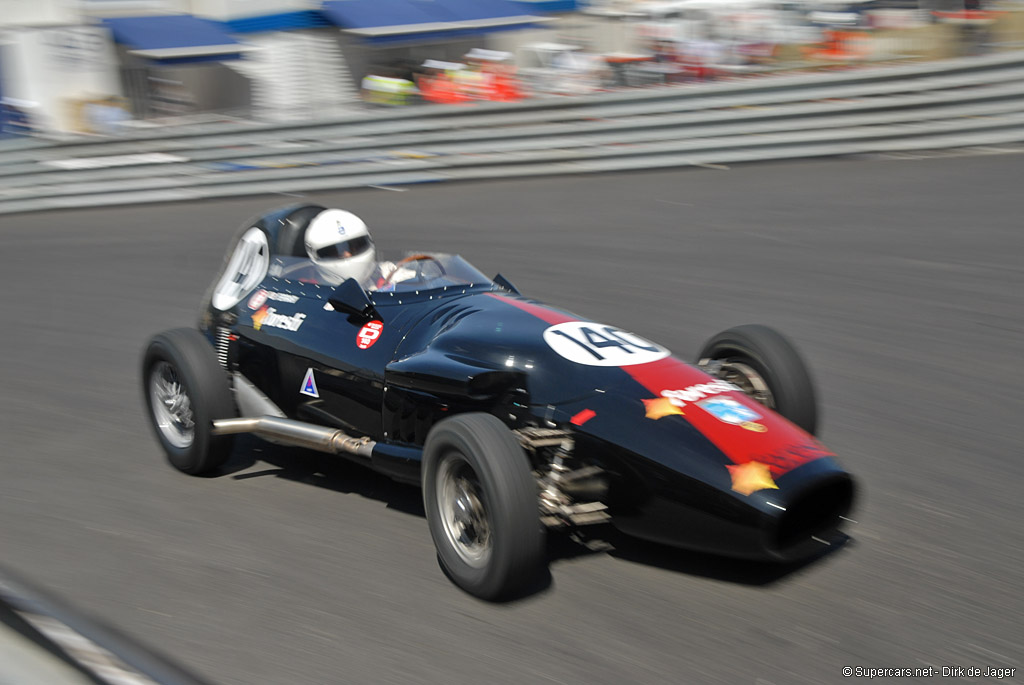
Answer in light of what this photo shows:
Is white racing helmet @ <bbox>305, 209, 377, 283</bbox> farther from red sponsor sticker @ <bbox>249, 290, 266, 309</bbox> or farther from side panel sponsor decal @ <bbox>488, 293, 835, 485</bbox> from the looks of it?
side panel sponsor decal @ <bbox>488, 293, 835, 485</bbox>

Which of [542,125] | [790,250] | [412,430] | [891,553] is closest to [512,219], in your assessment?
[542,125]

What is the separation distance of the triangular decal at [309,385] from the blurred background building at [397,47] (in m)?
8.26

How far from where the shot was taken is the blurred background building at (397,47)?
12.4 meters

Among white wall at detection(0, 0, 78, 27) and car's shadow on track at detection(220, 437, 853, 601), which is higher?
white wall at detection(0, 0, 78, 27)

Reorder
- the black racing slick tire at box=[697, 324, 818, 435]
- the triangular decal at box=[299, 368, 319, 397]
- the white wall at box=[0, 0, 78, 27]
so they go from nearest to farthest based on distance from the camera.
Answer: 1. the black racing slick tire at box=[697, 324, 818, 435]
2. the triangular decal at box=[299, 368, 319, 397]
3. the white wall at box=[0, 0, 78, 27]

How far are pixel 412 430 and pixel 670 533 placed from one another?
1.18m

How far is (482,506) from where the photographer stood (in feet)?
12.2

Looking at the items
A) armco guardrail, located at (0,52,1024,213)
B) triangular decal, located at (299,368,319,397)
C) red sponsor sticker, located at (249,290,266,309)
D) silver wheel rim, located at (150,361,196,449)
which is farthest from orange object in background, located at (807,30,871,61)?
silver wheel rim, located at (150,361,196,449)

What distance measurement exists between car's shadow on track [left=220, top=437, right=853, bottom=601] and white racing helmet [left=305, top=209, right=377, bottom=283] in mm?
946

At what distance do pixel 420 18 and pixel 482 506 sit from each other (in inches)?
728

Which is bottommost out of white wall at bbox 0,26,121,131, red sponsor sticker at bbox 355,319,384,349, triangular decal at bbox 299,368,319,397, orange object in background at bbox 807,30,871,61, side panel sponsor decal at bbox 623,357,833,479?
white wall at bbox 0,26,121,131

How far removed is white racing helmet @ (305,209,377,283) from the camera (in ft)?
17.2

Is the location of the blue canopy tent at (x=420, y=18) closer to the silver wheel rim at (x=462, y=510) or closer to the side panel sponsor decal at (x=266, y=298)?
the side panel sponsor decal at (x=266, y=298)

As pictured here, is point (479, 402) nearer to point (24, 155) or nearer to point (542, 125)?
point (542, 125)
